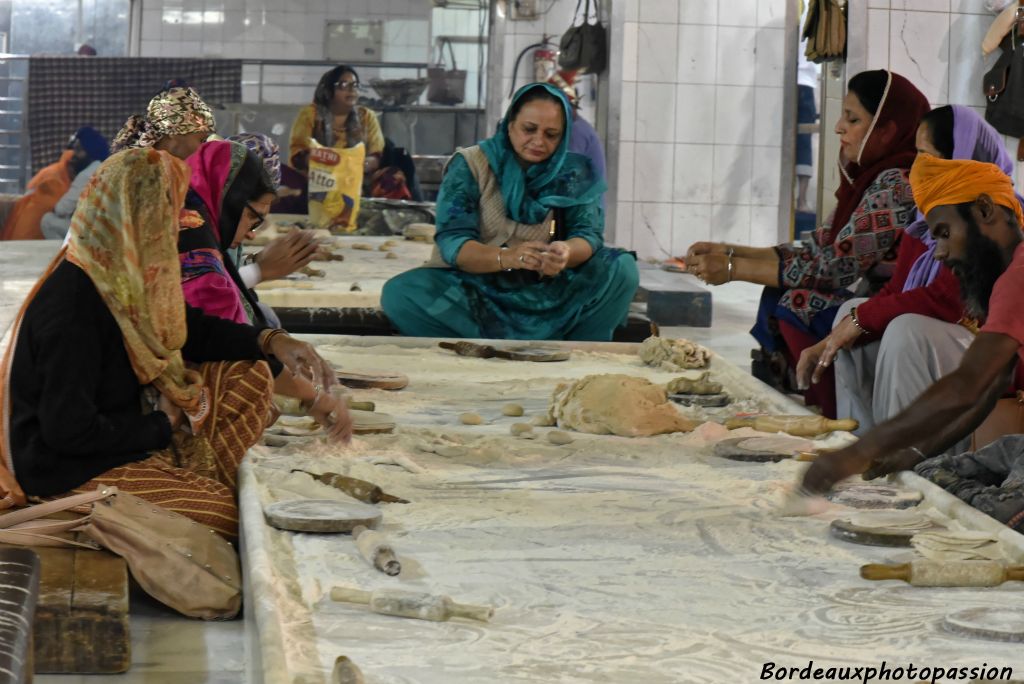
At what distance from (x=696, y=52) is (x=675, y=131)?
0.59m

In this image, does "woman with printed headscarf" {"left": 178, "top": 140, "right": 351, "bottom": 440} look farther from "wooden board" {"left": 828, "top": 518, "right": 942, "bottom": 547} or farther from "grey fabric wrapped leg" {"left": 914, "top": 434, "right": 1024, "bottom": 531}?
"grey fabric wrapped leg" {"left": 914, "top": 434, "right": 1024, "bottom": 531}

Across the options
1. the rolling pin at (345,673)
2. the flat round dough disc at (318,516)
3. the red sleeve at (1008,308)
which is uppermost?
the red sleeve at (1008,308)

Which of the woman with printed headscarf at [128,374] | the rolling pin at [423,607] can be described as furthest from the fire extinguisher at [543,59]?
the rolling pin at [423,607]

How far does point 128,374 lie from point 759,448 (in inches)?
56.0

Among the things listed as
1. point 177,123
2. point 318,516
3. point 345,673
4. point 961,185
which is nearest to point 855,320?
point 961,185

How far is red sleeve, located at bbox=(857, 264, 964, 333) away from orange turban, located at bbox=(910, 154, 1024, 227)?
518 mm

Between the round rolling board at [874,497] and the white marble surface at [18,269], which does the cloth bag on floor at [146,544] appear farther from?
the white marble surface at [18,269]

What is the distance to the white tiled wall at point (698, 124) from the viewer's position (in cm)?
977

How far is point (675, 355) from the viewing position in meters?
4.36

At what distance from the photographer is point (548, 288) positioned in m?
5.41

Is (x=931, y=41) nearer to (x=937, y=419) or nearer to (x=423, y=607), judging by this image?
(x=937, y=419)

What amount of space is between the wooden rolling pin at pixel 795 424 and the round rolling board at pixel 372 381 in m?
1.00

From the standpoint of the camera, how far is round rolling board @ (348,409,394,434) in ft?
10.8

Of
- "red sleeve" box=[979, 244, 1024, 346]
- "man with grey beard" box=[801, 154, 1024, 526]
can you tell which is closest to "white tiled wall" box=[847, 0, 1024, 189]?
"man with grey beard" box=[801, 154, 1024, 526]
